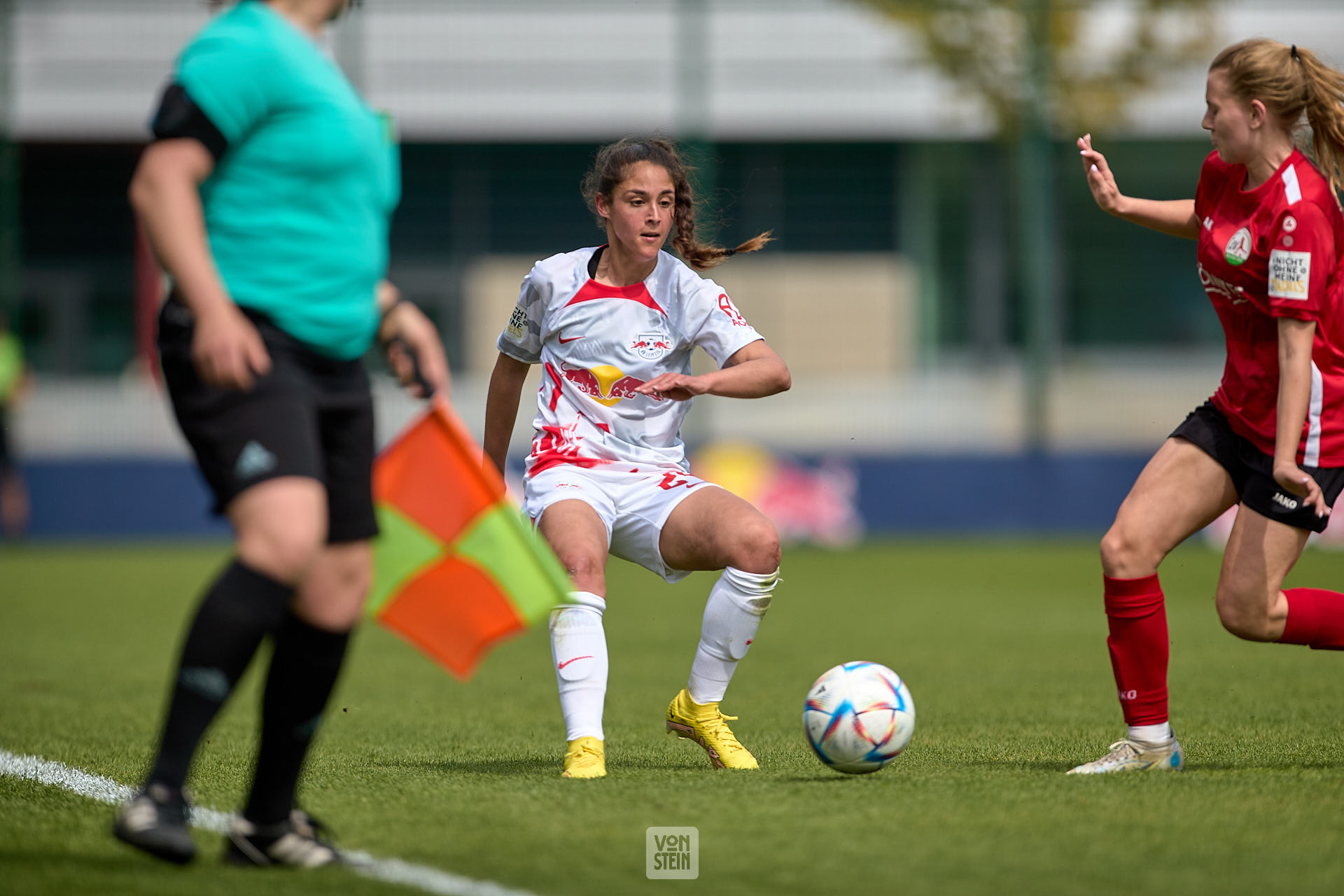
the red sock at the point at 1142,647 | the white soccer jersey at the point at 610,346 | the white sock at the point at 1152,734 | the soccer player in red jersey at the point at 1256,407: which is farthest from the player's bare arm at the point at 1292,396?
the white soccer jersey at the point at 610,346

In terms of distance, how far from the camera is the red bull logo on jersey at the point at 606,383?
511cm

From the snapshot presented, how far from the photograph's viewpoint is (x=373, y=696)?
7.18m

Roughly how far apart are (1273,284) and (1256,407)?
394 mm

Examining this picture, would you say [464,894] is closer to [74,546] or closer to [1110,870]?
[1110,870]

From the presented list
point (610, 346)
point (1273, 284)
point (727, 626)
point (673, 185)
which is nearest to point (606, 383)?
point (610, 346)

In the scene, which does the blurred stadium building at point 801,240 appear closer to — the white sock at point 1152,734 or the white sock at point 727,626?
the white sock at point 727,626

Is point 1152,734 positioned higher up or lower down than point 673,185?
lower down

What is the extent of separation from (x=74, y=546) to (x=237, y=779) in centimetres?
1372

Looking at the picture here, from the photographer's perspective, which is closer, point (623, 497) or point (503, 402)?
point (623, 497)

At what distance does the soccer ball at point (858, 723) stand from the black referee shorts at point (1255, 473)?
3.80 ft

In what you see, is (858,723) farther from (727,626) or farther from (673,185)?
(673,185)

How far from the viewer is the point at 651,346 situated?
512cm

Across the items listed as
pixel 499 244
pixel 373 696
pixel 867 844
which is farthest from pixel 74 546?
pixel 867 844

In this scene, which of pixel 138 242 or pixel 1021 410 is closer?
pixel 1021 410
